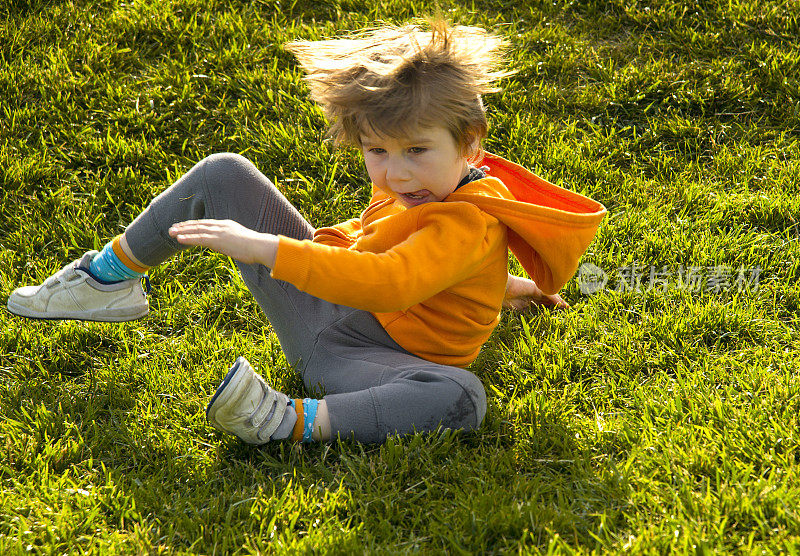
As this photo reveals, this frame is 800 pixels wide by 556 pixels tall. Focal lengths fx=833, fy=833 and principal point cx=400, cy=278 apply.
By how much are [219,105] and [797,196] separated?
9.22ft

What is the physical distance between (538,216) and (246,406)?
3.37 ft

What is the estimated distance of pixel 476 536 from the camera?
2.17 meters

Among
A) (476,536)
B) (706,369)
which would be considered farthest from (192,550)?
(706,369)

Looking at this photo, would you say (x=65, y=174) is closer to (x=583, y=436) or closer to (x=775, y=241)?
(x=583, y=436)

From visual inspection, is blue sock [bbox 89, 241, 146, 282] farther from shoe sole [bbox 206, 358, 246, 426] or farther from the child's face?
the child's face

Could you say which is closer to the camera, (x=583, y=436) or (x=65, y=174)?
(x=583, y=436)

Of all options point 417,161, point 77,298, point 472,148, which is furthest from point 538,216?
point 77,298

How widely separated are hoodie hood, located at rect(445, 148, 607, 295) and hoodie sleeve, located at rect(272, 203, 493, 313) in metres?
0.10

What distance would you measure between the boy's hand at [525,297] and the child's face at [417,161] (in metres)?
0.79

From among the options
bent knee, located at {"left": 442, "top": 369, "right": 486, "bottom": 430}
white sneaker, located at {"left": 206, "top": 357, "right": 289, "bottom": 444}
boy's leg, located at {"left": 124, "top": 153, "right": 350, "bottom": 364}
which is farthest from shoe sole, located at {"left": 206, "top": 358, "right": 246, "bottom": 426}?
bent knee, located at {"left": 442, "top": 369, "right": 486, "bottom": 430}

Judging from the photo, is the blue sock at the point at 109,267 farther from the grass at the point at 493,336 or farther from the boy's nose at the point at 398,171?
the boy's nose at the point at 398,171

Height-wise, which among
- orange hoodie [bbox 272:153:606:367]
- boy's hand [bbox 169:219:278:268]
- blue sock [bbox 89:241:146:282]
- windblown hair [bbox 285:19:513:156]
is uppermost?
windblown hair [bbox 285:19:513:156]

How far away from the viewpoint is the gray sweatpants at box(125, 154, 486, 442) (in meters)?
2.51

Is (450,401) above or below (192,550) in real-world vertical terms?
above
